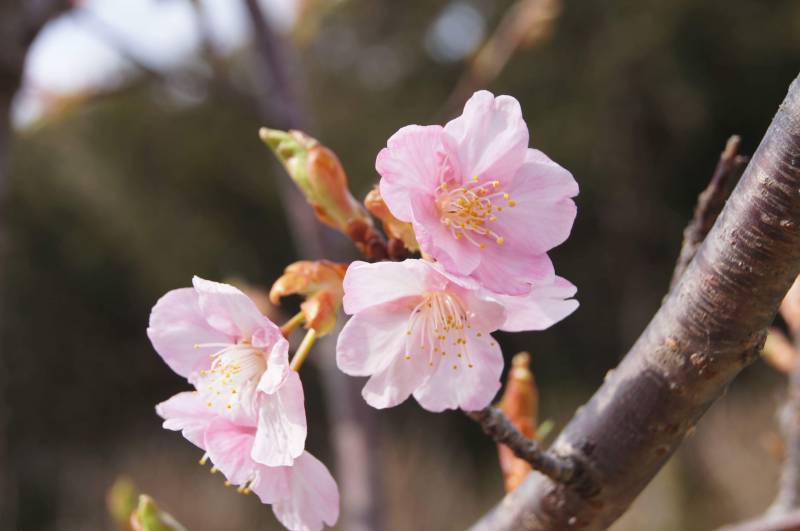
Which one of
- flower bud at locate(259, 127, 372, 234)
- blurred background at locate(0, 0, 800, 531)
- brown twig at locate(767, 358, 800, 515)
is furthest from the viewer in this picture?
blurred background at locate(0, 0, 800, 531)

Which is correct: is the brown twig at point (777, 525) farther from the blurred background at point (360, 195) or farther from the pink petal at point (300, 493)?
the blurred background at point (360, 195)

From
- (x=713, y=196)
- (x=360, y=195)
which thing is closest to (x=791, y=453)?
(x=713, y=196)

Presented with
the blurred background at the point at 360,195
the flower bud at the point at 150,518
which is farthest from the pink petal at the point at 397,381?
the blurred background at the point at 360,195

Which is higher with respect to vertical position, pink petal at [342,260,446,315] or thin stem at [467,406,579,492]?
pink petal at [342,260,446,315]

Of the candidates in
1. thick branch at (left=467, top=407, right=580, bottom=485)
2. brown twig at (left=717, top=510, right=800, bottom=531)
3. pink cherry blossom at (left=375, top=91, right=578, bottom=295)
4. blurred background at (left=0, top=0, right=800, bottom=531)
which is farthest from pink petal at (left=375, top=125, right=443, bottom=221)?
blurred background at (left=0, top=0, right=800, bottom=531)

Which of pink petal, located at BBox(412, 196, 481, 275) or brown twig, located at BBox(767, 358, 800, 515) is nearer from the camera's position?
pink petal, located at BBox(412, 196, 481, 275)

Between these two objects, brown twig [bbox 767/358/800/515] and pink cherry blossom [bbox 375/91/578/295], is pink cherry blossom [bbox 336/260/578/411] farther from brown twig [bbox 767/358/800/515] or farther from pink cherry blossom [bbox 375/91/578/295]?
brown twig [bbox 767/358/800/515]

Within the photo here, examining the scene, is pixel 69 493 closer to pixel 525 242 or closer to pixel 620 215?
pixel 620 215

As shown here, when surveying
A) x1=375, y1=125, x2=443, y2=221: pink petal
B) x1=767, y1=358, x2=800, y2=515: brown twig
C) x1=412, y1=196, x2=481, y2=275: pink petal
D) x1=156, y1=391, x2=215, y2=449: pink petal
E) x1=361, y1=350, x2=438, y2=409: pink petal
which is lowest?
x1=767, y1=358, x2=800, y2=515: brown twig
